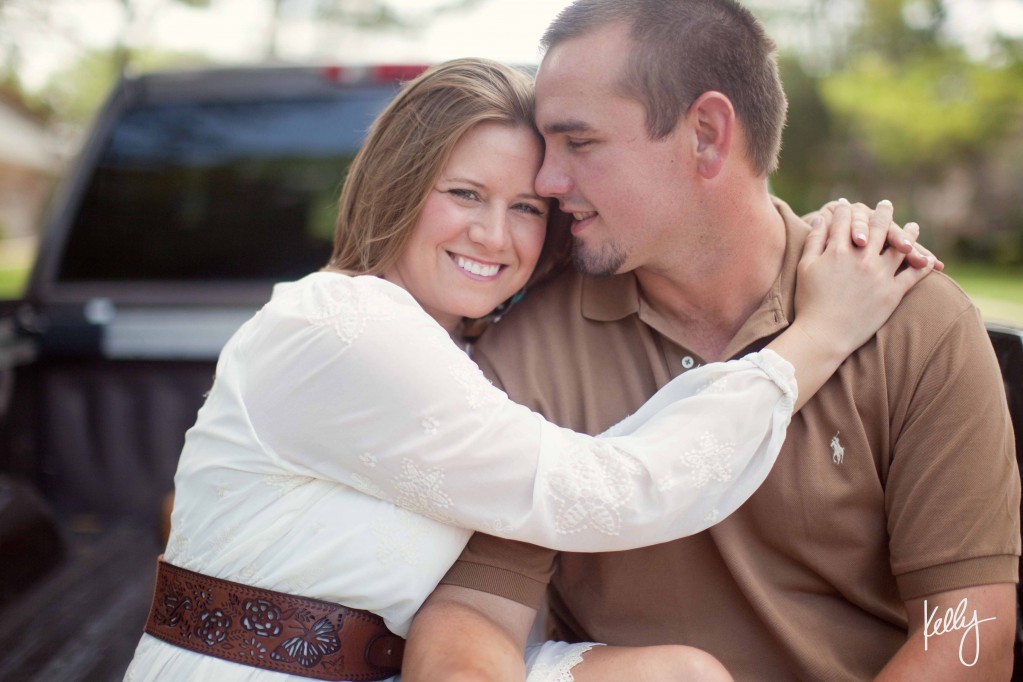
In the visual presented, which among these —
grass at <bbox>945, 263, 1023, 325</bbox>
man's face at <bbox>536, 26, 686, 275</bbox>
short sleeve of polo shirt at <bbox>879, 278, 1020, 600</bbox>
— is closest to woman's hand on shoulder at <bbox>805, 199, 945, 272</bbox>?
short sleeve of polo shirt at <bbox>879, 278, 1020, 600</bbox>

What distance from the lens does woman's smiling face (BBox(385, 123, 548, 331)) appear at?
2.08m

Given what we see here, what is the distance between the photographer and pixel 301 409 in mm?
1815

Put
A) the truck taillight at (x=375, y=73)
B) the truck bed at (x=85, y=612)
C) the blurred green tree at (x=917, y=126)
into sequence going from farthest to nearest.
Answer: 1. the blurred green tree at (x=917, y=126)
2. the truck taillight at (x=375, y=73)
3. the truck bed at (x=85, y=612)

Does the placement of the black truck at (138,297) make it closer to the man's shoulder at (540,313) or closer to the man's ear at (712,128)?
the man's shoulder at (540,313)

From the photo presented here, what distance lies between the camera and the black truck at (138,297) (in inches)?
107

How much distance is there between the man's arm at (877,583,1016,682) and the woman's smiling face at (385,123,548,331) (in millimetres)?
1086

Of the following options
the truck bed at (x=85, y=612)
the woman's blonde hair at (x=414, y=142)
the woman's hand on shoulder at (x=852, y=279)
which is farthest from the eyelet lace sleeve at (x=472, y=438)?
the truck bed at (x=85, y=612)

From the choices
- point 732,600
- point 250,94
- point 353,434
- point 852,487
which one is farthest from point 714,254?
point 250,94

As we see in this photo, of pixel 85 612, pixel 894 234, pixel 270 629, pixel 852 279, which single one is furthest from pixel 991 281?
pixel 270 629

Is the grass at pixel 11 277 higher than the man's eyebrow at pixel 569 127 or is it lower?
lower

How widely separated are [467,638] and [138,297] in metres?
1.87

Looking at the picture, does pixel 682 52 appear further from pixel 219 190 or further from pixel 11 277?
pixel 11 277

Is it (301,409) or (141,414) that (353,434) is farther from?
(141,414)
